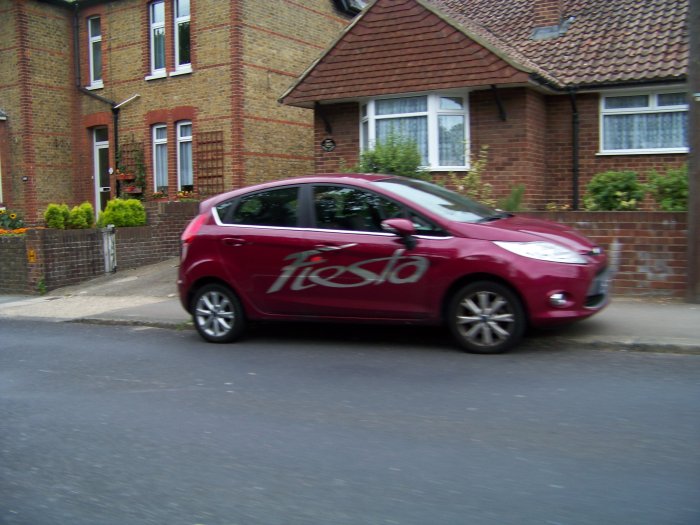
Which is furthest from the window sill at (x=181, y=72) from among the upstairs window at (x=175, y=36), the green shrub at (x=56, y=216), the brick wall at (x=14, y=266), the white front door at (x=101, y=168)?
the brick wall at (x=14, y=266)

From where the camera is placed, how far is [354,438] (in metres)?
4.93

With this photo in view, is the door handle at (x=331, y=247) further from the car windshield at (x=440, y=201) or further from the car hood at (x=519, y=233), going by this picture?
the car hood at (x=519, y=233)

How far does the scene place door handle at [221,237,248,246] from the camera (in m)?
8.14

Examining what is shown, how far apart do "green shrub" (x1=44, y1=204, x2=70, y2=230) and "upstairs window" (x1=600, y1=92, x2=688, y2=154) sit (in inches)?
415

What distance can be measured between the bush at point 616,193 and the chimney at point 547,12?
617 centimetres

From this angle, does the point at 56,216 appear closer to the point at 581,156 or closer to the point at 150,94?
the point at 150,94

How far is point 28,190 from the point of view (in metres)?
20.4

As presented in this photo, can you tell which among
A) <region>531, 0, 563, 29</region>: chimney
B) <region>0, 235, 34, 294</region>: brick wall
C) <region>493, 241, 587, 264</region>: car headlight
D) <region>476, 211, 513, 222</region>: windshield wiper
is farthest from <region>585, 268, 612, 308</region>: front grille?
<region>0, 235, 34, 294</region>: brick wall

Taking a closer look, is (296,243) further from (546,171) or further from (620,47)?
(620,47)

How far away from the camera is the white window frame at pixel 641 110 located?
1372 cm

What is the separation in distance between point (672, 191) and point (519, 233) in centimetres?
420

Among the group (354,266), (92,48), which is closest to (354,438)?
(354,266)

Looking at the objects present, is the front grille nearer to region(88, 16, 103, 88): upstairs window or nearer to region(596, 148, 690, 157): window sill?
region(596, 148, 690, 157): window sill

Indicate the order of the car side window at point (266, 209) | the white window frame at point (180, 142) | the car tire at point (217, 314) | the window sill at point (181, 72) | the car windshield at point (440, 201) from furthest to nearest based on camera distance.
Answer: the white window frame at point (180, 142) < the window sill at point (181, 72) < the car tire at point (217, 314) < the car side window at point (266, 209) < the car windshield at point (440, 201)
